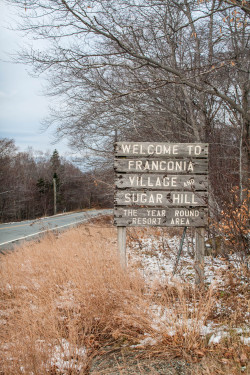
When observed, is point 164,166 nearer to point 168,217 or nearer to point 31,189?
point 168,217

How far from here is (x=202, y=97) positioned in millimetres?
8438

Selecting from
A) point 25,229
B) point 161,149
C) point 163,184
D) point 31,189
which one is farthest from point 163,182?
point 31,189

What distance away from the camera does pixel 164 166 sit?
16.5 ft

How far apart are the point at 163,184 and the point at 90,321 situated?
2.40m

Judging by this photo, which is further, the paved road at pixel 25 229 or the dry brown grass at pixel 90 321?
the paved road at pixel 25 229

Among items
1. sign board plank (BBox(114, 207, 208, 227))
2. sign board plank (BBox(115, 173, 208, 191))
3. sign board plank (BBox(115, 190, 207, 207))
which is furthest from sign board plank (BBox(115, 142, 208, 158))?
sign board plank (BBox(114, 207, 208, 227))

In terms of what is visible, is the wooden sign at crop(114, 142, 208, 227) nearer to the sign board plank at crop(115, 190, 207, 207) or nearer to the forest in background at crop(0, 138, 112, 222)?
the sign board plank at crop(115, 190, 207, 207)

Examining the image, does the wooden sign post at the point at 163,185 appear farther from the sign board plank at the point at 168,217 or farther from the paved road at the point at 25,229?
the paved road at the point at 25,229

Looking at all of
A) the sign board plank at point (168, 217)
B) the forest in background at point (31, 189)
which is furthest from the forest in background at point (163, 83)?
the forest in background at point (31, 189)

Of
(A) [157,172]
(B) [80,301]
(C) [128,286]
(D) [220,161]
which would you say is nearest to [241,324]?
(C) [128,286]

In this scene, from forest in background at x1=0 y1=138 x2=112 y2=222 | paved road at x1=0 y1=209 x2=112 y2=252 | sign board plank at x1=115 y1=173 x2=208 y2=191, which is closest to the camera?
sign board plank at x1=115 y1=173 x2=208 y2=191

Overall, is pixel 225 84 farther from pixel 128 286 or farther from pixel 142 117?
pixel 128 286

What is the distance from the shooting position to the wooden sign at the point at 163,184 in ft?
16.4

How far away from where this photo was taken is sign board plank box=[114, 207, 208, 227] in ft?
16.4
